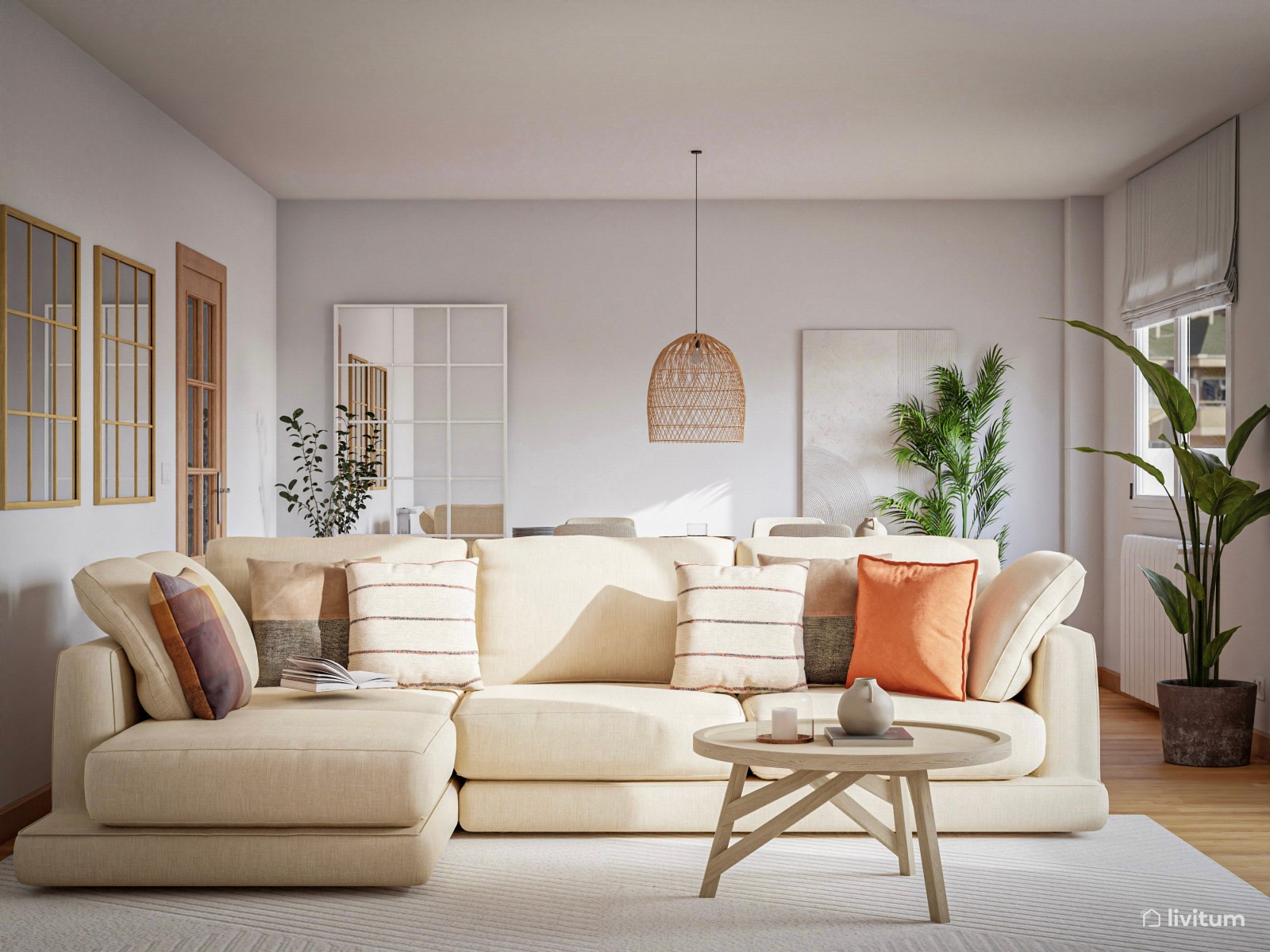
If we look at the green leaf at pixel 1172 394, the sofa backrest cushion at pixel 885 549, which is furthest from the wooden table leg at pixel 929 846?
the green leaf at pixel 1172 394

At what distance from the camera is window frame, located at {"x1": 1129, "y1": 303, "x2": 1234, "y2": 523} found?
5211mm

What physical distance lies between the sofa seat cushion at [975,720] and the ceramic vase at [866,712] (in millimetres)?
486

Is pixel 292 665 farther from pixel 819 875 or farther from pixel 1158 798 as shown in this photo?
pixel 1158 798

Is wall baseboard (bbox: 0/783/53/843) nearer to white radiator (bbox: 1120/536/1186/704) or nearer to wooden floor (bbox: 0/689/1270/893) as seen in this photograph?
wooden floor (bbox: 0/689/1270/893)

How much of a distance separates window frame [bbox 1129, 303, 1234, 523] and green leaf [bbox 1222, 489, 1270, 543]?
729 mm

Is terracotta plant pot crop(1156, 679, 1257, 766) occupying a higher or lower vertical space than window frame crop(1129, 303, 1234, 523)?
lower

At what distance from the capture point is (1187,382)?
574cm

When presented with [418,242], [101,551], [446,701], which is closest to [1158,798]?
[446,701]

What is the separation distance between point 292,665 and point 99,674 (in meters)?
0.57

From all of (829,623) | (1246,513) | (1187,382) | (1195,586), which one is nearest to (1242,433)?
(1246,513)

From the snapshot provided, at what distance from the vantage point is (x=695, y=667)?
3.76 metres

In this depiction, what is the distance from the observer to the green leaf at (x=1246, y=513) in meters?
4.54

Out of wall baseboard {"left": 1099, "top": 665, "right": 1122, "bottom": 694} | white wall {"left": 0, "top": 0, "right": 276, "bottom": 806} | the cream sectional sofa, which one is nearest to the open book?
the cream sectional sofa

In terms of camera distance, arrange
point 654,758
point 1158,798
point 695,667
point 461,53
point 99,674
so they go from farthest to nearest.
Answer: point 461,53 < point 1158,798 < point 695,667 < point 654,758 < point 99,674
